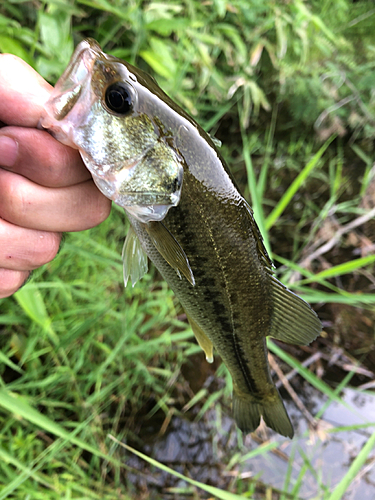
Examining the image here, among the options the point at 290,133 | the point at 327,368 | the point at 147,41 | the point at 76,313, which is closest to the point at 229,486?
the point at 327,368

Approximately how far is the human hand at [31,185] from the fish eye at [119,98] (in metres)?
0.14

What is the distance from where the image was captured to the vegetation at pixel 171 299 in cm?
145

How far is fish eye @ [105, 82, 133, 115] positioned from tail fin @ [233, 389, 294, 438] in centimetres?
111

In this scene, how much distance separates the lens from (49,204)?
0.87 m

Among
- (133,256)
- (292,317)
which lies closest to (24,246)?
(133,256)

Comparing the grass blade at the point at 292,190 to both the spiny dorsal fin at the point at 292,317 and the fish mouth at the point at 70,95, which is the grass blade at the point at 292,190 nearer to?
the spiny dorsal fin at the point at 292,317

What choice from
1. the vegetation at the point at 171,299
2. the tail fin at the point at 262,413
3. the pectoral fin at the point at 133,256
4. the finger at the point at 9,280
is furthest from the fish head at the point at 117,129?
the tail fin at the point at 262,413

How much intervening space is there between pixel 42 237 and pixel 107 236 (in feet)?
4.01

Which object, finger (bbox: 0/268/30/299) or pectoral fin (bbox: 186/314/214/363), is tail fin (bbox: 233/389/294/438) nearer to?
pectoral fin (bbox: 186/314/214/363)

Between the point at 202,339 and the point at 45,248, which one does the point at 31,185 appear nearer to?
the point at 45,248

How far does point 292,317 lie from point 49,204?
817 mm

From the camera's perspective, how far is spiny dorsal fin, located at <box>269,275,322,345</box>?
41.6 inches

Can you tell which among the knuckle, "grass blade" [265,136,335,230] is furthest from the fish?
"grass blade" [265,136,335,230]

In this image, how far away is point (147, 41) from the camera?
76.4 inches
